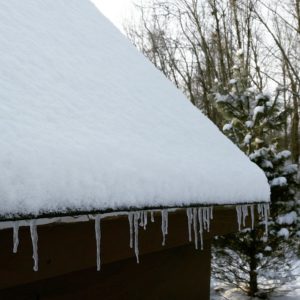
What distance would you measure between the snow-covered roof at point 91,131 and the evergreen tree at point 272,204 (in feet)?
10.8

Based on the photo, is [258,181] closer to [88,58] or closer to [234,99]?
[88,58]

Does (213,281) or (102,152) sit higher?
(102,152)

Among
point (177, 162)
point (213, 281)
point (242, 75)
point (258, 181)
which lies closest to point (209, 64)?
point (242, 75)

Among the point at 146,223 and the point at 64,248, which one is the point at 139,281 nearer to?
the point at 146,223

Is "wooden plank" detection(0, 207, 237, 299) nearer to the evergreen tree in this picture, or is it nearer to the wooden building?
the wooden building

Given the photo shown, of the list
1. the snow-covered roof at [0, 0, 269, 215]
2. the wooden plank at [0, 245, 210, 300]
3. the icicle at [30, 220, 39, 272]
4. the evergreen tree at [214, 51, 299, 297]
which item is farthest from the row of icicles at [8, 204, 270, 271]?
the evergreen tree at [214, 51, 299, 297]

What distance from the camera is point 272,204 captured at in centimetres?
670

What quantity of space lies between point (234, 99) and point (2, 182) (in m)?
6.90

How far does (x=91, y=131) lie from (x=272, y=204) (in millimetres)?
5516

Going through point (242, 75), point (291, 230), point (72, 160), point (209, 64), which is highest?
point (209, 64)

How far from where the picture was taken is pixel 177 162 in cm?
205

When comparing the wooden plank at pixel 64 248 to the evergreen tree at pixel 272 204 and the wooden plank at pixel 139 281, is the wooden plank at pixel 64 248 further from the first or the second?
the evergreen tree at pixel 272 204

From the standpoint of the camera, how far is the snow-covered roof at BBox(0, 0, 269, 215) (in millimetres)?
1199

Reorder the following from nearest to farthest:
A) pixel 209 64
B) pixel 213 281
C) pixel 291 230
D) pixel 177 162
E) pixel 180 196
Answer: pixel 180 196
pixel 177 162
pixel 291 230
pixel 213 281
pixel 209 64
